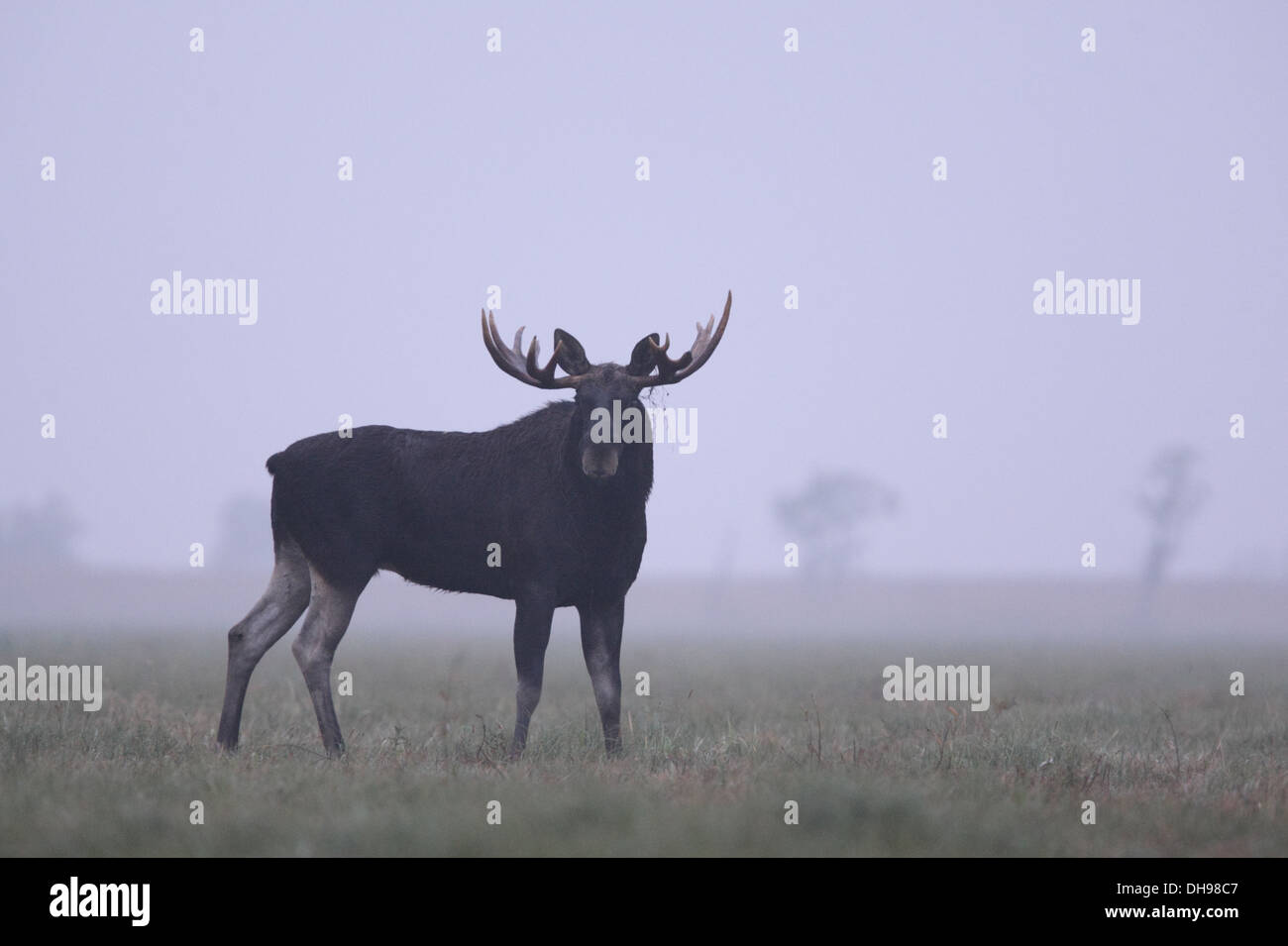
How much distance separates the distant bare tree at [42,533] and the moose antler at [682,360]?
119 m

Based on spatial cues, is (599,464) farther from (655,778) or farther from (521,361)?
(655,778)

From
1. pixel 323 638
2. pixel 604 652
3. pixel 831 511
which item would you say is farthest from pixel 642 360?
pixel 831 511

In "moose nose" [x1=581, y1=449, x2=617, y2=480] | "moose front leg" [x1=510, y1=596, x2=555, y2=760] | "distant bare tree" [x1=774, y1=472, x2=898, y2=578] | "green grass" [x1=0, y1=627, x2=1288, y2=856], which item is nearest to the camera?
"green grass" [x1=0, y1=627, x2=1288, y2=856]

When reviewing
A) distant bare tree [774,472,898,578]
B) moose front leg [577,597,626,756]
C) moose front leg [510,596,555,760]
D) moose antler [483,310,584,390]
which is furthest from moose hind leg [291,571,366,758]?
distant bare tree [774,472,898,578]

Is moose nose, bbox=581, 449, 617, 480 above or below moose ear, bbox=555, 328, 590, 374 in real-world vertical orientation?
below

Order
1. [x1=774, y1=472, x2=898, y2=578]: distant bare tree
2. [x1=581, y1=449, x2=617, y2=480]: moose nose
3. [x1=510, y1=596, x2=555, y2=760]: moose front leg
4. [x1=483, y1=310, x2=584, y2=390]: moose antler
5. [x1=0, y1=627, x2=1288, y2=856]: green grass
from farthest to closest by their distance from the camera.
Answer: [x1=774, y1=472, x2=898, y2=578]: distant bare tree → [x1=483, y1=310, x2=584, y2=390]: moose antler → [x1=510, y1=596, x2=555, y2=760]: moose front leg → [x1=581, y1=449, x2=617, y2=480]: moose nose → [x1=0, y1=627, x2=1288, y2=856]: green grass

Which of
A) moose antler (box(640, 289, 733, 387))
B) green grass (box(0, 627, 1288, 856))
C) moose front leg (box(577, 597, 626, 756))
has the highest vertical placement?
moose antler (box(640, 289, 733, 387))

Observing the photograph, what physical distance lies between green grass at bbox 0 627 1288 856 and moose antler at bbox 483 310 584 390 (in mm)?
2633

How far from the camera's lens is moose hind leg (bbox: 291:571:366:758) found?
905 centimetres

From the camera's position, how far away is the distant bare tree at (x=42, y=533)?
Result: 11662cm

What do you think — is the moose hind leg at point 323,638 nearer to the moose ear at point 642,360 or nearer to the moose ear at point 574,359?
the moose ear at point 574,359

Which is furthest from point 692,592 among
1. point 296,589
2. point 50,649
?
point 296,589

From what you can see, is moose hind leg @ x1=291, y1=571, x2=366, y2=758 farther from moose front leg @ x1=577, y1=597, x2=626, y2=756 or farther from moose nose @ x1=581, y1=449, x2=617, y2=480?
moose nose @ x1=581, y1=449, x2=617, y2=480
